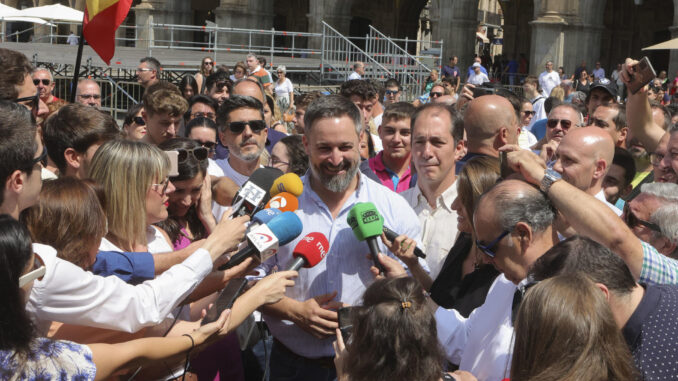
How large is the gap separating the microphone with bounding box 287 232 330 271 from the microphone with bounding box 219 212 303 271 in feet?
0.18

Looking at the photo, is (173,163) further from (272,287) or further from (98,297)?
(98,297)

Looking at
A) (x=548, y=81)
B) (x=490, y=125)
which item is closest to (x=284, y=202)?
(x=490, y=125)

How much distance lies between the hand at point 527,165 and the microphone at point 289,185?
1.06 m

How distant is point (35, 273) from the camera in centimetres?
248

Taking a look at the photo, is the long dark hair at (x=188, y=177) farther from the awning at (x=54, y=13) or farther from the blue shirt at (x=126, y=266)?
the awning at (x=54, y=13)

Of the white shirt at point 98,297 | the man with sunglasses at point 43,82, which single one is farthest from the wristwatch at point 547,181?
the man with sunglasses at point 43,82

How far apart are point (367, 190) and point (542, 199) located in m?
1.13

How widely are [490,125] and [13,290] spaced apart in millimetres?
3600

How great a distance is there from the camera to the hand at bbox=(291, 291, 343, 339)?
141 inches

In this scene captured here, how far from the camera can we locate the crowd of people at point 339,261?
2463 millimetres

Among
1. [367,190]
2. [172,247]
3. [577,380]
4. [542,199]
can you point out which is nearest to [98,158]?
[172,247]

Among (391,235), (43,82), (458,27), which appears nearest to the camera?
(391,235)

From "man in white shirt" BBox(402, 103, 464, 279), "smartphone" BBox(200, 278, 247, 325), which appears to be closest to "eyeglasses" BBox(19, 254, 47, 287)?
"smartphone" BBox(200, 278, 247, 325)

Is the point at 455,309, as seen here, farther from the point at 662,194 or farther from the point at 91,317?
the point at 91,317
